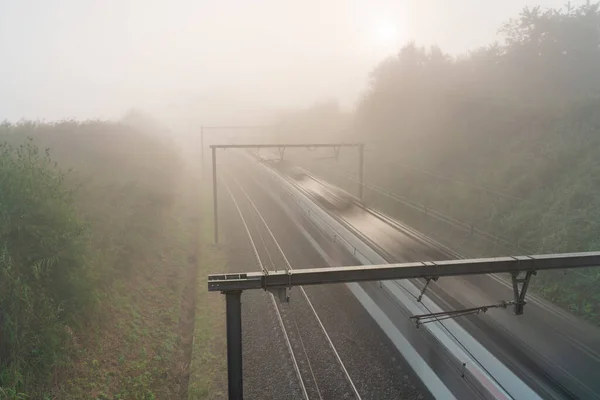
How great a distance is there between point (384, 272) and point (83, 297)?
7604 millimetres

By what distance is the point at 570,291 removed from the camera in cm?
1270

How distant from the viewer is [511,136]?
73.7ft

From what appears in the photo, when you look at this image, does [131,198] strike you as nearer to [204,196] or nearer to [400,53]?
[204,196]

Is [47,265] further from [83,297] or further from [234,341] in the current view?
[234,341]

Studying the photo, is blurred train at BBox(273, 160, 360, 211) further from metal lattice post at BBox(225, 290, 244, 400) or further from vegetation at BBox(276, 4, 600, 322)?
metal lattice post at BBox(225, 290, 244, 400)

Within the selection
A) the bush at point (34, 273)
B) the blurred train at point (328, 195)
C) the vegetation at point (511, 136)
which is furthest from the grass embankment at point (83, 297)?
the vegetation at point (511, 136)

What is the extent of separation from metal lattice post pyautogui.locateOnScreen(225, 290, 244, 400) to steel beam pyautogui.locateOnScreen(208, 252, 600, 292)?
9.9 inches

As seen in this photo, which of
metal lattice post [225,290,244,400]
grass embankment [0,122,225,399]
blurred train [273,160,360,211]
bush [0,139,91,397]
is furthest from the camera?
blurred train [273,160,360,211]

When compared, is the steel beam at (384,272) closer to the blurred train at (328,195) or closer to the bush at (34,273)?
the bush at (34,273)

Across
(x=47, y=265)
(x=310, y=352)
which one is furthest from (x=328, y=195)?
Answer: (x=47, y=265)

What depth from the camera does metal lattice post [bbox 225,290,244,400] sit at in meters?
6.76

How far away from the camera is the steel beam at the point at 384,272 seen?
6.79 m

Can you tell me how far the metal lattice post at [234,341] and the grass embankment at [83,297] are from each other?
3.60m

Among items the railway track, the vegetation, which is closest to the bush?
the railway track
